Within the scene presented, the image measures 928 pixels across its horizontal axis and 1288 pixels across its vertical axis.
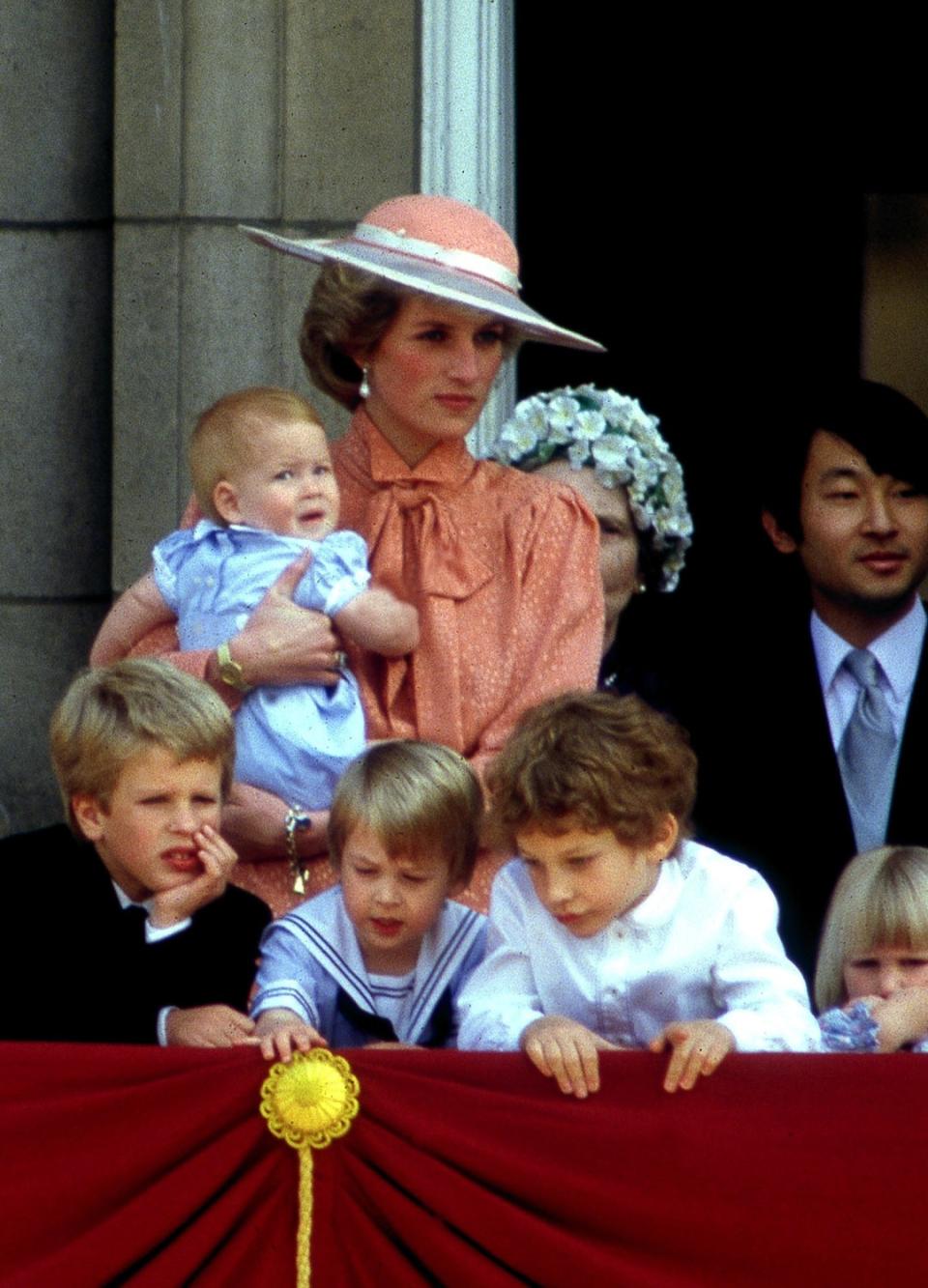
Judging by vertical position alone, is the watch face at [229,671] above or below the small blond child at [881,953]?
above

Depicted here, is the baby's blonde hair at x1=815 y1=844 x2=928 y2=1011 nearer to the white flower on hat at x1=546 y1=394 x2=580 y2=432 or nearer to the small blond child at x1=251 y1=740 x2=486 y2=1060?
the small blond child at x1=251 y1=740 x2=486 y2=1060

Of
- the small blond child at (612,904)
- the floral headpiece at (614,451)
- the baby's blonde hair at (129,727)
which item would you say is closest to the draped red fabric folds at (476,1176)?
the small blond child at (612,904)

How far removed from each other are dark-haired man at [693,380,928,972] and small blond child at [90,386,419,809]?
0.68 metres

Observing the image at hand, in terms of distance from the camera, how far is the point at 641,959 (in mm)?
3857

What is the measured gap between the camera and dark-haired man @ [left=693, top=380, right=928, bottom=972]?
15.6 ft

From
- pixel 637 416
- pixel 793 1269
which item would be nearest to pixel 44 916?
pixel 793 1269

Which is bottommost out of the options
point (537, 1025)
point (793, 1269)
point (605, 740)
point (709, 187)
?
point (793, 1269)

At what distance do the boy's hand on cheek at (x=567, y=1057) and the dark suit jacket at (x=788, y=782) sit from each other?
1118mm

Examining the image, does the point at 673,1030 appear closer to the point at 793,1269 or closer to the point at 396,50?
the point at 793,1269

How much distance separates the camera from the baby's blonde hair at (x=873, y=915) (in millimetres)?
4082

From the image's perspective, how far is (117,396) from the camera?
6023mm

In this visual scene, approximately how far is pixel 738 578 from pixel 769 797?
2.38 m

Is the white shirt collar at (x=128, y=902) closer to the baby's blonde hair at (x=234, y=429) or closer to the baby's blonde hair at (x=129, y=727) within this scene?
the baby's blonde hair at (x=129, y=727)

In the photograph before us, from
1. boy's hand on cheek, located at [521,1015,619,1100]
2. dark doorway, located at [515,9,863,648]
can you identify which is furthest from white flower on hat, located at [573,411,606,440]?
dark doorway, located at [515,9,863,648]
